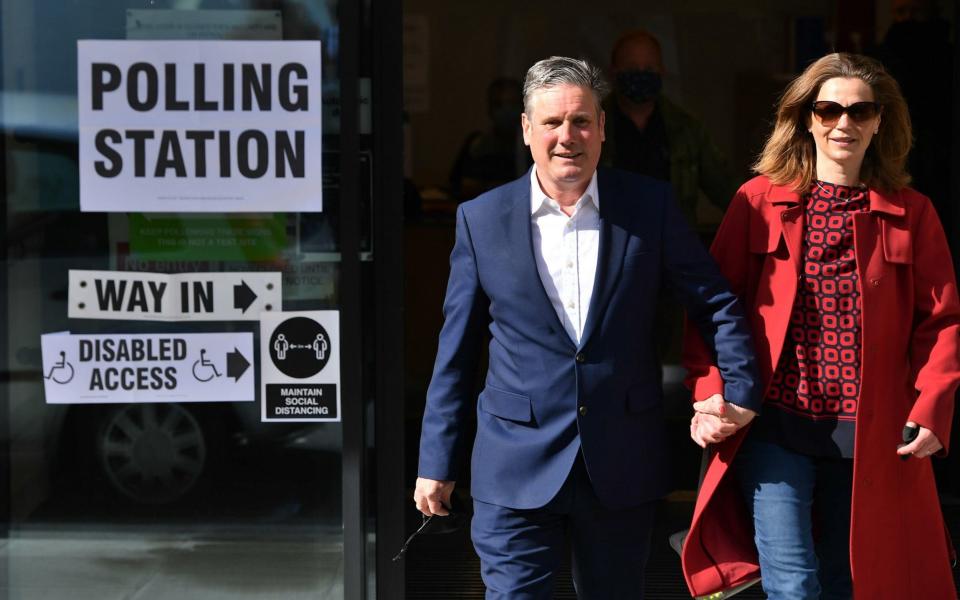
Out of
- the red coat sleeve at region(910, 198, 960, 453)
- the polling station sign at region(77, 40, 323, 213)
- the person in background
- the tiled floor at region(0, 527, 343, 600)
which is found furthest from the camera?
the person in background

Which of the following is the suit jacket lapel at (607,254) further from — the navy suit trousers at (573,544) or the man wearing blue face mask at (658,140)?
the man wearing blue face mask at (658,140)

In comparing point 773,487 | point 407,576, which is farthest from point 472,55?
point 773,487

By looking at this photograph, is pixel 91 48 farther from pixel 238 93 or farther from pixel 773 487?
pixel 773 487

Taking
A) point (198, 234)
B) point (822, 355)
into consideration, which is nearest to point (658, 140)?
point (198, 234)

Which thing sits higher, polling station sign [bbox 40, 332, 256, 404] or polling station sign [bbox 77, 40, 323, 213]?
polling station sign [bbox 77, 40, 323, 213]

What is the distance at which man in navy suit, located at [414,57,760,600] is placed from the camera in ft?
10.2

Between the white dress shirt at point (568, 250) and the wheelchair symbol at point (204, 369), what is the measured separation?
1373 mm

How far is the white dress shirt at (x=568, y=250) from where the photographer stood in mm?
3135

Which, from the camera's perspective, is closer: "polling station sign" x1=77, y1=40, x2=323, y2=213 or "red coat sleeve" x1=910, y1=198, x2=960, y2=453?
"red coat sleeve" x1=910, y1=198, x2=960, y2=453

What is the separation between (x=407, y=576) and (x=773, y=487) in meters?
2.14

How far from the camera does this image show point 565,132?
3072 mm

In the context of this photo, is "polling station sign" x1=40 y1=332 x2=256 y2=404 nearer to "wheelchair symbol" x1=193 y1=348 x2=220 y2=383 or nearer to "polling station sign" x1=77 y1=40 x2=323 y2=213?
"wheelchair symbol" x1=193 y1=348 x2=220 y2=383

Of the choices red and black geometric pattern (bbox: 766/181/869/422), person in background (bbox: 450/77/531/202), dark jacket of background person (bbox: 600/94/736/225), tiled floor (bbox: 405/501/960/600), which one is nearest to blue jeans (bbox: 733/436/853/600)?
red and black geometric pattern (bbox: 766/181/869/422)

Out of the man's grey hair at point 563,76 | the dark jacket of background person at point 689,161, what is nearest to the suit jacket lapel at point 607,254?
the man's grey hair at point 563,76
